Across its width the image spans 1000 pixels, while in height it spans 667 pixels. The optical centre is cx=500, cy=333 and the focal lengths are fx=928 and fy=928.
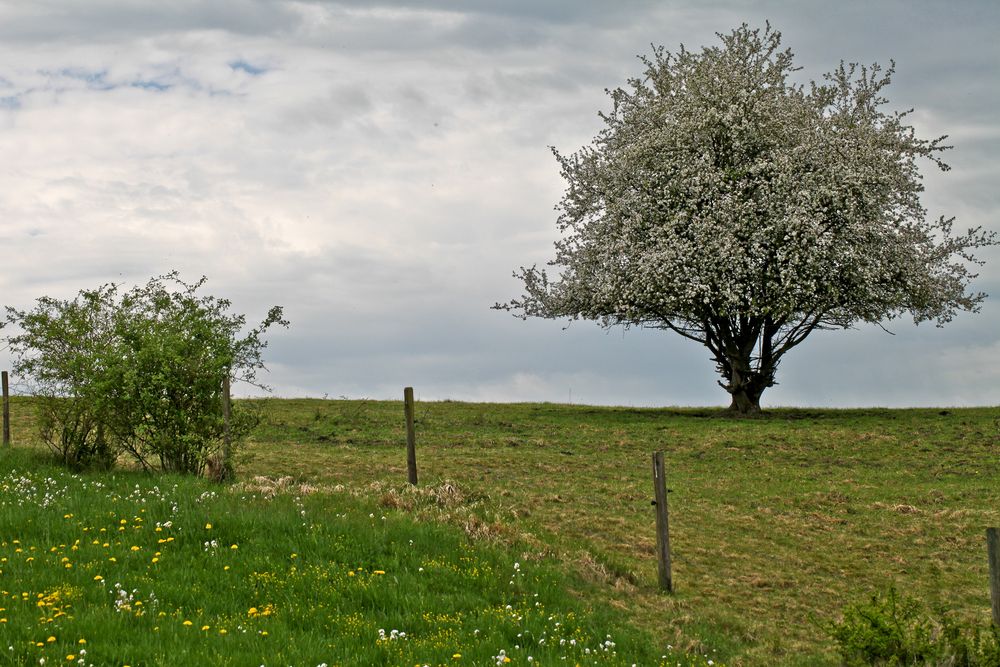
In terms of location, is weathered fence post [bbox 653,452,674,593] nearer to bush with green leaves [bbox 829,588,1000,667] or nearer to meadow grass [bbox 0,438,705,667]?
meadow grass [bbox 0,438,705,667]

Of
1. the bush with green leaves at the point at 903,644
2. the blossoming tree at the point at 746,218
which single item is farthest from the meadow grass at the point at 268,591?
the blossoming tree at the point at 746,218

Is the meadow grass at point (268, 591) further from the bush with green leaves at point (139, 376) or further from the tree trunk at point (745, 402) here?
the tree trunk at point (745, 402)

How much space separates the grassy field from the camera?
1493 centimetres

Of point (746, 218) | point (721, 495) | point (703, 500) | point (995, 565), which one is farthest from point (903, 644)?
point (746, 218)

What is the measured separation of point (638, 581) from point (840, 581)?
190 inches

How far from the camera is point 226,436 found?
2134 cm

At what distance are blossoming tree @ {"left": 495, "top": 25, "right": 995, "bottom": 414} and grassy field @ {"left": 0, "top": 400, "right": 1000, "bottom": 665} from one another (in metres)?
5.04

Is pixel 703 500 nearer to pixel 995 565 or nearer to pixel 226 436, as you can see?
pixel 995 565

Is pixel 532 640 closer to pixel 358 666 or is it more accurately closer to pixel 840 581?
pixel 358 666

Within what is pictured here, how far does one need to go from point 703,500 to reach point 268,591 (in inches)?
576

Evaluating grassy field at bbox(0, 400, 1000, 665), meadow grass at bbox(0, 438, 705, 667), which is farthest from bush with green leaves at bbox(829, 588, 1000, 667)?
meadow grass at bbox(0, 438, 705, 667)

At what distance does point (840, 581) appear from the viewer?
58.5 ft

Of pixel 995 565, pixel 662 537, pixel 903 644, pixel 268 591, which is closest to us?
pixel 903 644

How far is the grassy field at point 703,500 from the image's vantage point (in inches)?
588
